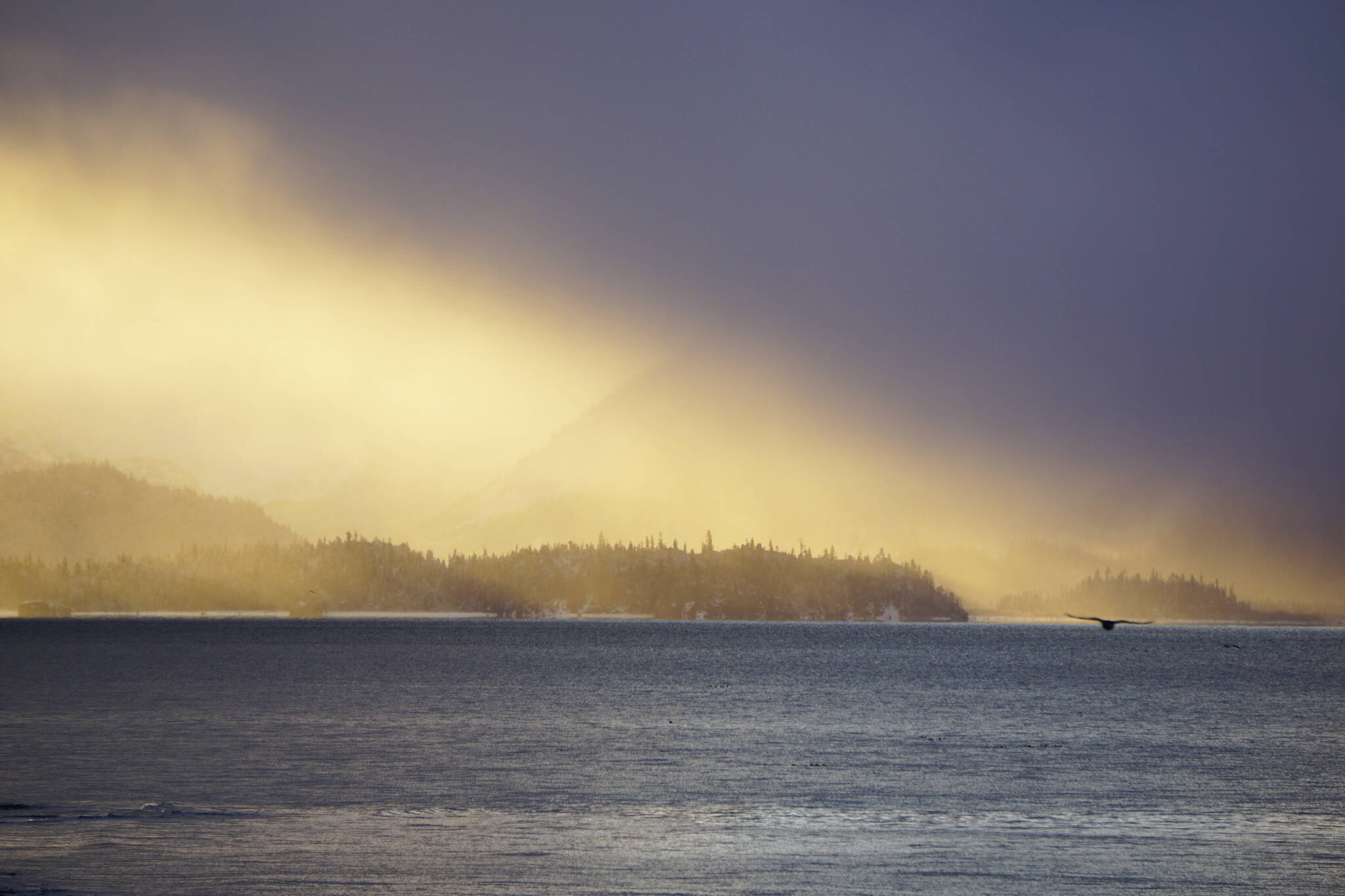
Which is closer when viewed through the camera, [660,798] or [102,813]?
[102,813]

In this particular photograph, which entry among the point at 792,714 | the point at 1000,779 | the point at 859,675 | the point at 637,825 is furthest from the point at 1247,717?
the point at 637,825

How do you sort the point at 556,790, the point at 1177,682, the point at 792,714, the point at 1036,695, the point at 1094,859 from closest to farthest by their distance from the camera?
1. the point at 1094,859
2. the point at 556,790
3. the point at 792,714
4. the point at 1036,695
5. the point at 1177,682

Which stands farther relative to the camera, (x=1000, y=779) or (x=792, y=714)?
(x=792, y=714)

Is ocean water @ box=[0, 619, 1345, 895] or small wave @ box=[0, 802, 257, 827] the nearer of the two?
ocean water @ box=[0, 619, 1345, 895]

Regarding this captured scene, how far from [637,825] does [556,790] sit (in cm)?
1012

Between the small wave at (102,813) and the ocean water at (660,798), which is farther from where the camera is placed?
the small wave at (102,813)

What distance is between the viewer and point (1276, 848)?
4309 centimetres

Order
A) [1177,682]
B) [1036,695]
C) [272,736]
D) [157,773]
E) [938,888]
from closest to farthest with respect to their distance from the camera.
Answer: [938,888] → [157,773] → [272,736] → [1036,695] → [1177,682]

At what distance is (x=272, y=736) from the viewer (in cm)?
7912

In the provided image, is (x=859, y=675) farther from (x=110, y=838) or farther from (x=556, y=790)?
(x=110, y=838)

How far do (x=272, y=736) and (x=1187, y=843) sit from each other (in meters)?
59.3

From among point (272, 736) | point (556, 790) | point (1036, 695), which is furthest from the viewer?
point (1036, 695)

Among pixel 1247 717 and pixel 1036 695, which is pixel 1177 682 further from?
pixel 1247 717

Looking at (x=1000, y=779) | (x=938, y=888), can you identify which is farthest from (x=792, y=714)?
(x=938, y=888)
